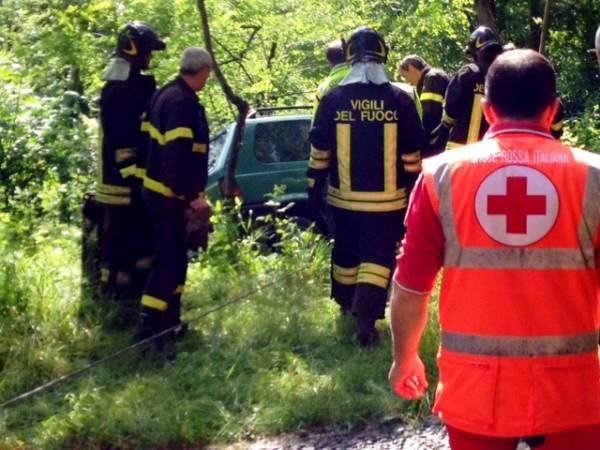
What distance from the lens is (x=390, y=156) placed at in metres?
7.67

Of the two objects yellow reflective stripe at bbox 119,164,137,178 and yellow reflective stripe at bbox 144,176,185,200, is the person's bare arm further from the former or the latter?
yellow reflective stripe at bbox 119,164,137,178

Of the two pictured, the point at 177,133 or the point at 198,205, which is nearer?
the point at 177,133

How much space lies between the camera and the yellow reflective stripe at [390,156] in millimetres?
7637

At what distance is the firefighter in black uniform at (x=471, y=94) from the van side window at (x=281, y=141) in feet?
12.2

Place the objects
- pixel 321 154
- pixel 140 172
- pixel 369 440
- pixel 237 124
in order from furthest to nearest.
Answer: pixel 237 124 → pixel 140 172 → pixel 321 154 → pixel 369 440

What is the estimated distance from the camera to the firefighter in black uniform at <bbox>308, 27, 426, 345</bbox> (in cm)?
762

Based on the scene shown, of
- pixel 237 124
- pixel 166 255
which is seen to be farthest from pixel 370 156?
pixel 237 124

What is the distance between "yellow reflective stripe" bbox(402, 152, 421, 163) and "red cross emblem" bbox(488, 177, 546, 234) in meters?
4.27

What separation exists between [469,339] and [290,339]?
432 cm

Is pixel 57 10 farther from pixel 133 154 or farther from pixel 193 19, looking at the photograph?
pixel 133 154

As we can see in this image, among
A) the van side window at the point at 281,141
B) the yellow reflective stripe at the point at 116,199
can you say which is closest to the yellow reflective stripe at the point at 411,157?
the yellow reflective stripe at the point at 116,199

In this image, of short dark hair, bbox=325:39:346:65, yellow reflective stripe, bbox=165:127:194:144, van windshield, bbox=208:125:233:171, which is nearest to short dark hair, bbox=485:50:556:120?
yellow reflective stripe, bbox=165:127:194:144

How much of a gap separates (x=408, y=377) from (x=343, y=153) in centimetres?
411

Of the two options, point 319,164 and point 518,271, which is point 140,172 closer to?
point 319,164
